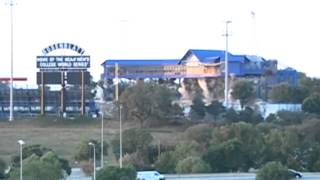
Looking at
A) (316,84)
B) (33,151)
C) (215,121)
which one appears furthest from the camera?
(316,84)

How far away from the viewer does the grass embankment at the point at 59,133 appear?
76812 millimetres

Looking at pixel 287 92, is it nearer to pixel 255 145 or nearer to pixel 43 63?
pixel 43 63

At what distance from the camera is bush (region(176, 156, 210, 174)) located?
2345 inches

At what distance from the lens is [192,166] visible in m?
59.8

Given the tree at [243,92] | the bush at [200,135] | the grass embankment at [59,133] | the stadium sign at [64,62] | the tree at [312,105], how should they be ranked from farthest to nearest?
the tree at [243,92] < the stadium sign at [64,62] < the tree at [312,105] < the grass embankment at [59,133] < the bush at [200,135]

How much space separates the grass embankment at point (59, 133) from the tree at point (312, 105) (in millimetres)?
15600

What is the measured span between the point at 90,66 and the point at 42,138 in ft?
62.0

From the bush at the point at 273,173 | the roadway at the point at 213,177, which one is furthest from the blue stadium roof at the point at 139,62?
the bush at the point at 273,173

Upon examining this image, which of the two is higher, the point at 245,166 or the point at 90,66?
the point at 90,66

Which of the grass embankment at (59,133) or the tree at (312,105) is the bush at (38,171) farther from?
the tree at (312,105)

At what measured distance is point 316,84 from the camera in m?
112

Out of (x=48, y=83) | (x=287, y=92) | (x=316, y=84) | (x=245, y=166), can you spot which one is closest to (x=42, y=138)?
(x=48, y=83)

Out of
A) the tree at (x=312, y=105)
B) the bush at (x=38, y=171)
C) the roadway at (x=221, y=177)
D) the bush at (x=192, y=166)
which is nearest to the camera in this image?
the bush at (x=38, y=171)

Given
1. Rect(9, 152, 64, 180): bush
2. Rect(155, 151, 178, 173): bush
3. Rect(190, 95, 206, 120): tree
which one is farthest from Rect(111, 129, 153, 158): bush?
Rect(190, 95, 206, 120): tree
